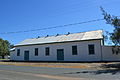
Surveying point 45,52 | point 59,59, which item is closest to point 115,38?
point 59,59

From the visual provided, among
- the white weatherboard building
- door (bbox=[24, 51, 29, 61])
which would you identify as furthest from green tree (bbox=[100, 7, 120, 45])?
door (bbox=[24, 51, 29, 61])

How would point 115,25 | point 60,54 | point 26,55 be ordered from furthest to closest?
point 26,55 → point 60,54 → point 115,25

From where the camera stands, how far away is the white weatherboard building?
27828mm

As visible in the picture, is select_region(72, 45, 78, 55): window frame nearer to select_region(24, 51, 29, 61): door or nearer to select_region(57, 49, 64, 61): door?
select_region(57, 49, 64, 61): door

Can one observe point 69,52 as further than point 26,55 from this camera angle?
No

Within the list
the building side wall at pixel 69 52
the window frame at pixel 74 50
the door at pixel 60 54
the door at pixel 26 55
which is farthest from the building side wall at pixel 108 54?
the door at pixel 26 55

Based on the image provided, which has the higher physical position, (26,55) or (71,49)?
(71,49)

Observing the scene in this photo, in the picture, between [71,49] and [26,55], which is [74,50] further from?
[26,55]

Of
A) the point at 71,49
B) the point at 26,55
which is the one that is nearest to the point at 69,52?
the point at 71,49

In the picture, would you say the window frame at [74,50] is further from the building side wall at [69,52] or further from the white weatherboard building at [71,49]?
the building side wall at [69,52]

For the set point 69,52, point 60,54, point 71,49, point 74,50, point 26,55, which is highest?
point 71,49

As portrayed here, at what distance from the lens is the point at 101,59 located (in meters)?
27.4

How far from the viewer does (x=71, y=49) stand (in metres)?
30.4

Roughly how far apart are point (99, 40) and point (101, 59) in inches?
118
